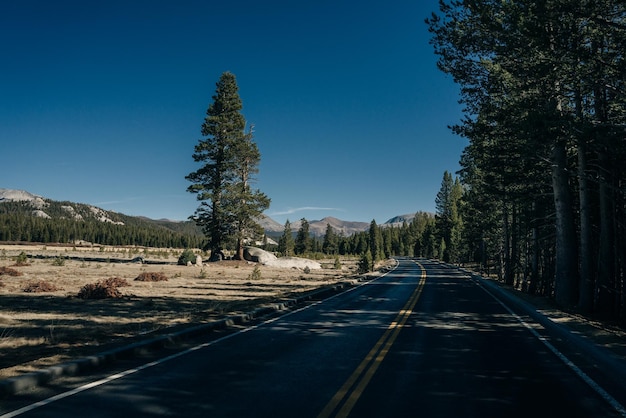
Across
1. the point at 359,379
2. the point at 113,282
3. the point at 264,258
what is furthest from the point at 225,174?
the point at 359,379

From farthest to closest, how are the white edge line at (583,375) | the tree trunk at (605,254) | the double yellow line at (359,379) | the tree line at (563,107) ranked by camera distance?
the tree trunk at (605,254) → the tree line at (563,107) → the white edge line at (583,375) → the double yellow line at (359,379)

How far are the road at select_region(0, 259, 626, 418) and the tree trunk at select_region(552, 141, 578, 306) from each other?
7509 millimetres

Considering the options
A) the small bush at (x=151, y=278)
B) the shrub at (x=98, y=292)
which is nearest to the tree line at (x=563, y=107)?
the shrub at (x=98, y=292)

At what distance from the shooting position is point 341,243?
173125mm

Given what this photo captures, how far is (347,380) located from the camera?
20.6 feet

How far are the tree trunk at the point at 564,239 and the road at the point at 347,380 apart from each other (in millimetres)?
7509

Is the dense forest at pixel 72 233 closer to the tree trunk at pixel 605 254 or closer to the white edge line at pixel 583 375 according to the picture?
the tree trunk at pixel 605 254

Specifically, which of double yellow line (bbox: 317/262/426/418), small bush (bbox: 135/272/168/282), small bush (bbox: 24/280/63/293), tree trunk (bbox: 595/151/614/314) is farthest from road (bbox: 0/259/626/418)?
small bush (bbox: 135/272/168/282)

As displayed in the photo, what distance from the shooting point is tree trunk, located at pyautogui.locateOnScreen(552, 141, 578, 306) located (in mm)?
16891

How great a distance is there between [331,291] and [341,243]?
15105 centimetres

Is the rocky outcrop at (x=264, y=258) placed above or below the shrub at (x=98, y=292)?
above

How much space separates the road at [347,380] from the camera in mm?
5117

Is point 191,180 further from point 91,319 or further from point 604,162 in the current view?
point 604,162

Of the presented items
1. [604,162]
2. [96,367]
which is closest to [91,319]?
[96,367]
